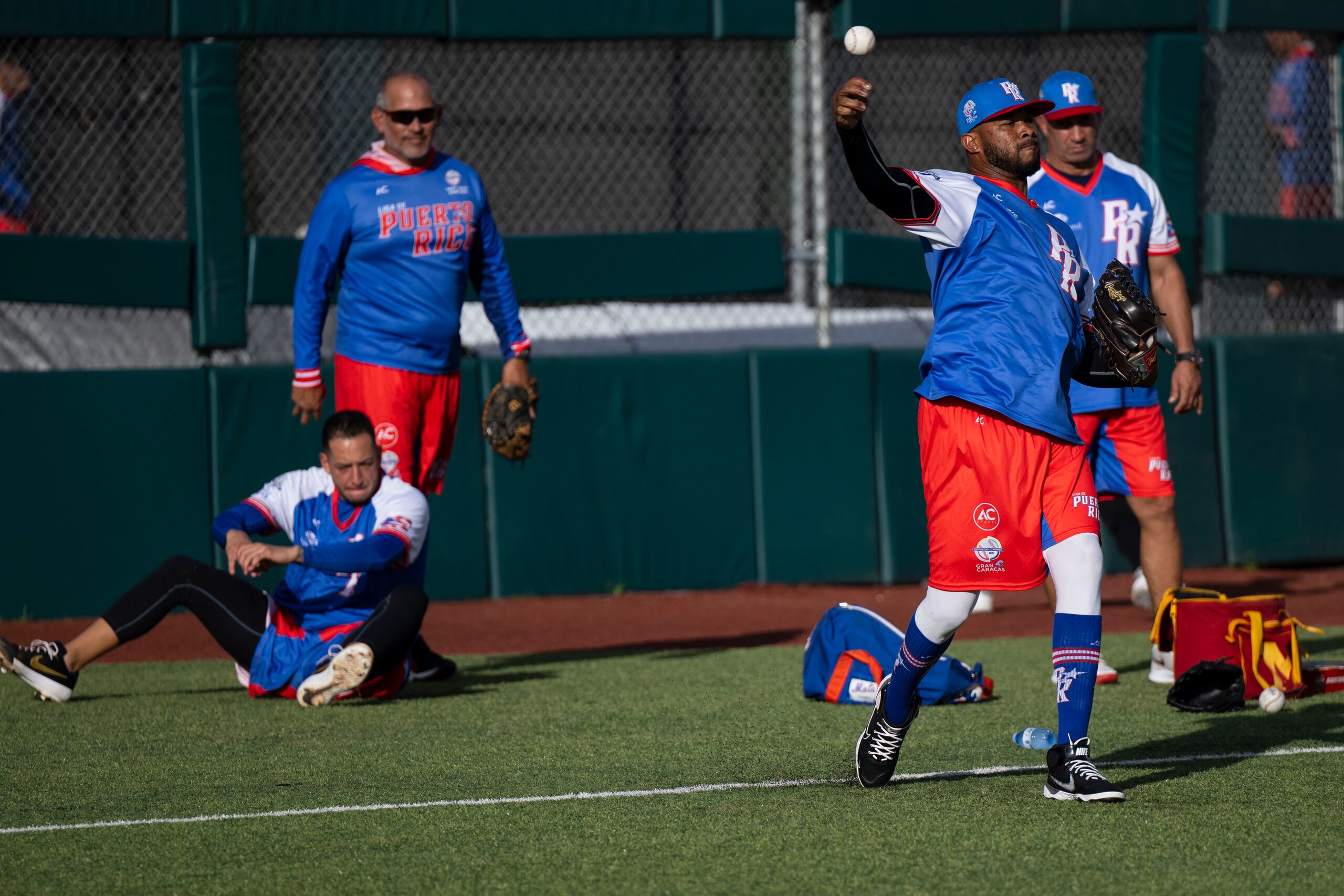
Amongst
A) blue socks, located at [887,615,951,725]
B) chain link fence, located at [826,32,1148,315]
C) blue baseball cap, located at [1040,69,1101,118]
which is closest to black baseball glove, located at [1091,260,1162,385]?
blue socks, located at [887,615,951,725]

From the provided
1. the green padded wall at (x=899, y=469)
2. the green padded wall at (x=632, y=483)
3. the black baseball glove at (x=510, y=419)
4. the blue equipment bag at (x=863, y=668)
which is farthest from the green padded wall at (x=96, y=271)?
the blue equipment bag at (x=863, y=668)

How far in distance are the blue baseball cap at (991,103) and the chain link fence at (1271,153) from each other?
7.04 meters

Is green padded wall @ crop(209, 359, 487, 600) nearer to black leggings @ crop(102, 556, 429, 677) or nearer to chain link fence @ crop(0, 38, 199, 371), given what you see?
chain link fence @ crop(0, 38, 199, 371)

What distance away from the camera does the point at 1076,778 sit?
171 inches

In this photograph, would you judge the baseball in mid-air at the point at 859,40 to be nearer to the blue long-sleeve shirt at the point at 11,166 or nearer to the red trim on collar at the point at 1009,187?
the red trim on collar at the point at 1009,187

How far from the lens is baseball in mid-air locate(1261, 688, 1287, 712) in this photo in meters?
5.88

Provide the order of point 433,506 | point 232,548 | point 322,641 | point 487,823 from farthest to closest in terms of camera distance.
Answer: point 433,506, point 322,641, point 232,548, point 487,823

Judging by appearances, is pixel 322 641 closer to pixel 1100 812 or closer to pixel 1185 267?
pixel 1100 812

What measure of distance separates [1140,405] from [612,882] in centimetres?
405

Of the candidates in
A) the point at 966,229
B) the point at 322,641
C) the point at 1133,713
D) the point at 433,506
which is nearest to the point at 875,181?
the point at 966,229

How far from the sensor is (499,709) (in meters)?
6.26

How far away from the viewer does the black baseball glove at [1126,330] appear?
465 cm

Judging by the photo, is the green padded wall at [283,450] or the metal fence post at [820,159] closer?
the green padded wall at [283,450]

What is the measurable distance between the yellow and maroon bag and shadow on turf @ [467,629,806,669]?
2.47 m
